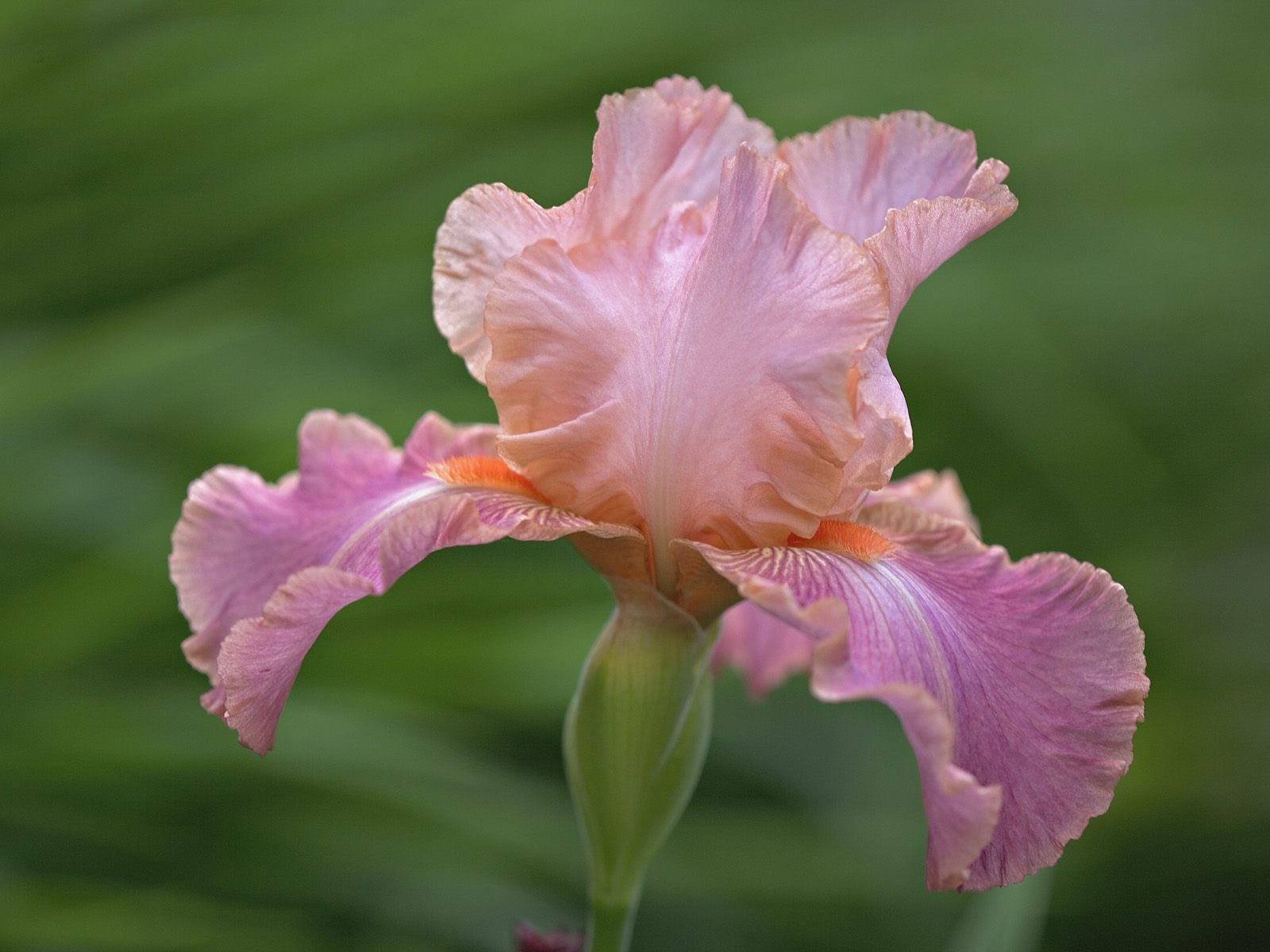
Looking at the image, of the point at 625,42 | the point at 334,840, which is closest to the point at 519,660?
the point at 334,840

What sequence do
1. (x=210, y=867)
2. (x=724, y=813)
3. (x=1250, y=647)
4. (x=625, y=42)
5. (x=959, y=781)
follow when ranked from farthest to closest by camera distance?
1. (x=1250, y=647)
2. (x=625, y=42)
3. (x=724, y=813)
4. (x=210, y=867)
5. (x=959, y=781)

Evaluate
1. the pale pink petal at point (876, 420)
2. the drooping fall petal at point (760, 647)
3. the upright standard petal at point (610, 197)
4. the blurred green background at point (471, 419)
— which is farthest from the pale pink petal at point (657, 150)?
the blurred green background at point (471, 419)

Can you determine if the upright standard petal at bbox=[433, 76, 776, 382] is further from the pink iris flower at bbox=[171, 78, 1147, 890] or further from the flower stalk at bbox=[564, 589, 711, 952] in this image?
the flower stalk at bbox=[564, 589, 711, 952]

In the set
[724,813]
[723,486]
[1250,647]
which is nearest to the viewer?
[723,486]

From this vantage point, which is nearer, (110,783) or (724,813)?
(110,783)

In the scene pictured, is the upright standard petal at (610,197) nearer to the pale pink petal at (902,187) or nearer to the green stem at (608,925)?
the pale pink petal at (902,187)

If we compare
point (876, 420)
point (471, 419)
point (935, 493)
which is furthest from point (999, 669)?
point (471, 419)

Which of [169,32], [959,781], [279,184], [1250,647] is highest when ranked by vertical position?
[169,32]

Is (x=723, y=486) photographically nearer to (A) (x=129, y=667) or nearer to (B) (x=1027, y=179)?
(A) (x=129, y=667)

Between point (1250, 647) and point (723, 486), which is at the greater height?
point (723, 486)
